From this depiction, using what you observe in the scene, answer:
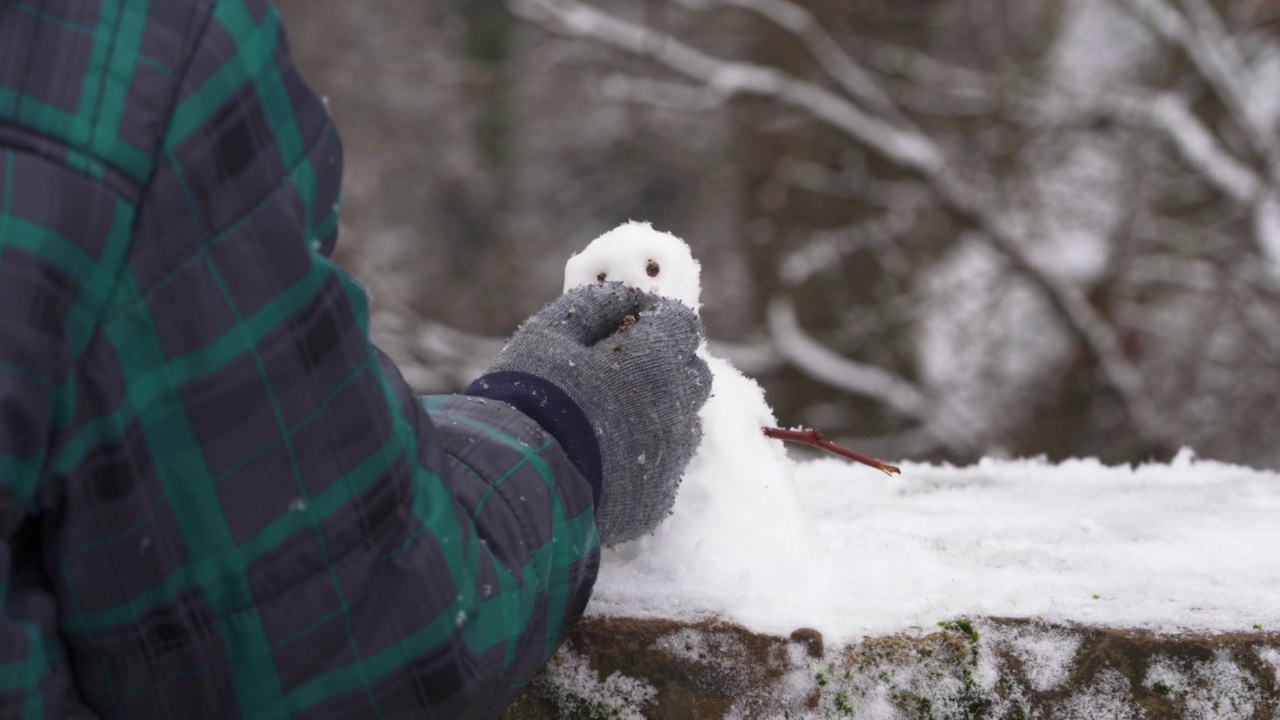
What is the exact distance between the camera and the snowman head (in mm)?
1529

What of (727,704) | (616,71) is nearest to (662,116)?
(616,71)

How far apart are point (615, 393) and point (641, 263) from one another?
0.39 metres

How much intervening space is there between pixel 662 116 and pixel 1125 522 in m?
6.09

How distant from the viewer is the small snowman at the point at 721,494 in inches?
53.2

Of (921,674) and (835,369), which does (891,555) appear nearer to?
(921,674)

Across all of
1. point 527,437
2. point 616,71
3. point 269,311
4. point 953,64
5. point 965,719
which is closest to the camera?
point 269,311

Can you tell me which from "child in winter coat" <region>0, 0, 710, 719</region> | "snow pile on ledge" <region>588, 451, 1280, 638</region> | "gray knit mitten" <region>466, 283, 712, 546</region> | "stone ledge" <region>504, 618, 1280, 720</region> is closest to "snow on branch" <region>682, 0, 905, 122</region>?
"snow pile on ledge" <region>588, 451, 1280, 638</region>

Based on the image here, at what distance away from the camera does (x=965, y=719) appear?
1203 millimetres

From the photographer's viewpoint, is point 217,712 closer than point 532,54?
Yes

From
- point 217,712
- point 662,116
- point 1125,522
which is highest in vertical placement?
point 662,116

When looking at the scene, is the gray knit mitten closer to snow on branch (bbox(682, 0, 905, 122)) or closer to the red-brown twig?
the red-brown twig

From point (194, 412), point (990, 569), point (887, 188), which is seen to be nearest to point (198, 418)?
point (194, 412)

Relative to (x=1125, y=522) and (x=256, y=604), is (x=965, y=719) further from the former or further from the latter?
(x=256, y=604)

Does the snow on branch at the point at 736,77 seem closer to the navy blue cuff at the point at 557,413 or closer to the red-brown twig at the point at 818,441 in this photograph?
the red-brown twig at the point at 818,441
